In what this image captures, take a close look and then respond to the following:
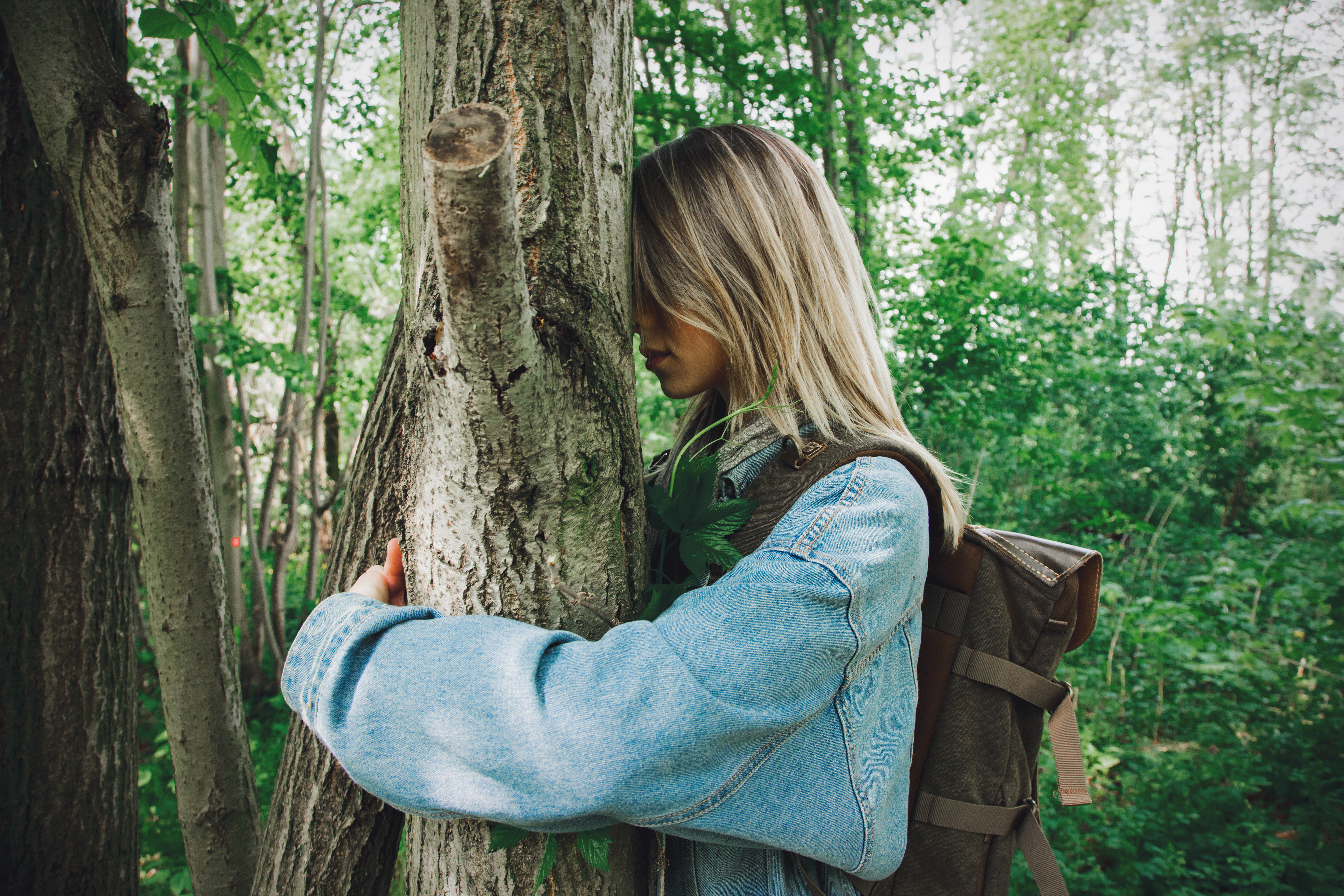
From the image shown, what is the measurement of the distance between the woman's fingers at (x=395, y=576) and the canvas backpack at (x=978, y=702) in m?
0.88

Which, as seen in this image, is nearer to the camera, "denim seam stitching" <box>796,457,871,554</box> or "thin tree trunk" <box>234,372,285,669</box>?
"denim seam stitching" <box>796,457,871,554</box>

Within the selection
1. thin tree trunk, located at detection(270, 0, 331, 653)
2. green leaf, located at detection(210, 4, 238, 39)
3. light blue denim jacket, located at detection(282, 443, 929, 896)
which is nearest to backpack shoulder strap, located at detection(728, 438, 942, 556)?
light blue denim jacket, located at detection(282, 443, 929, 896)

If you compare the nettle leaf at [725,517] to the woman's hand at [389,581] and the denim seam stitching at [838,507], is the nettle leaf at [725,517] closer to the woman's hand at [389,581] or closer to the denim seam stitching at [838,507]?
the denim seam stitching at [838,507]

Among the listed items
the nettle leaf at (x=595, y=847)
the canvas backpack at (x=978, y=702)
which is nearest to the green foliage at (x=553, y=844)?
the nettle leaf at (x=595, y=847)

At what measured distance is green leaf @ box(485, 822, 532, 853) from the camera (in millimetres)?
886

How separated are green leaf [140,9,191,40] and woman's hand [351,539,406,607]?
4.57 ft

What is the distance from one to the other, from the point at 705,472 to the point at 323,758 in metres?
0.81

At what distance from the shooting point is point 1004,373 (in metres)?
6.58

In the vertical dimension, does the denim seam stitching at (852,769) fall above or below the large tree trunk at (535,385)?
below

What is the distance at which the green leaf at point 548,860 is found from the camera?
91 cm

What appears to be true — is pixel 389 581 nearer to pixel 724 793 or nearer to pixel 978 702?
pixel 724 793

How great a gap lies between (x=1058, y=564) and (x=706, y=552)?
689 millimetres

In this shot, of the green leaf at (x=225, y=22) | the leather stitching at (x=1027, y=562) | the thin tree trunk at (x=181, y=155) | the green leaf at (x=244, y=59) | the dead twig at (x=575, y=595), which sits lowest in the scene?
the leather stitching at (x=1027, y=562)

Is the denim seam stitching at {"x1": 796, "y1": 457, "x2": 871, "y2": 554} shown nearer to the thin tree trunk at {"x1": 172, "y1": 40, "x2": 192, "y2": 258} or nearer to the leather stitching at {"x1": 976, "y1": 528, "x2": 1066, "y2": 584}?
the leather stitching at {"x1": 976, "y1": 528, "x2": 1066, "y2": 584}
